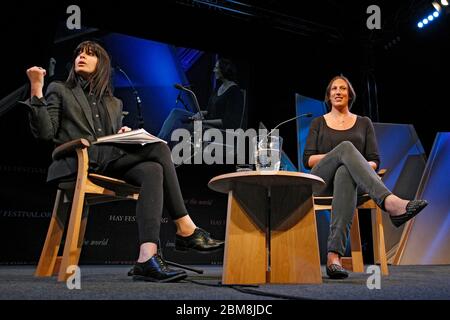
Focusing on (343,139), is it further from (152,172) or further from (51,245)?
(51,245)

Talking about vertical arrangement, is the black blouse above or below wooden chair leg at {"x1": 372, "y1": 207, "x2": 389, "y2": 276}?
above

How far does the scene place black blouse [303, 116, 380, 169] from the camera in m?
2.35

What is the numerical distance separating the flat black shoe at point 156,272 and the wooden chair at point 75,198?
0.98ft

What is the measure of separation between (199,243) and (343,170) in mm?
720


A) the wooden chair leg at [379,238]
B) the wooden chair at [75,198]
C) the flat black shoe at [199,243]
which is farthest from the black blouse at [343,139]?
the wooden chair at [75,198]

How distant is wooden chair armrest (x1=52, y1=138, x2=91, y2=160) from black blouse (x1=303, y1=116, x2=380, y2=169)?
1157mm

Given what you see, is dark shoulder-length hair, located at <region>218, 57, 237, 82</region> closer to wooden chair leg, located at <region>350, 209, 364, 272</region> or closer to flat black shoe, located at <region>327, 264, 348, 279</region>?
wooden chair leg, located at <region>350, 209, 364, 272</region>

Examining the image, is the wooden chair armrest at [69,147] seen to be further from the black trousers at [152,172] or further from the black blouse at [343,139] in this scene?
the black blouse at [343,139]

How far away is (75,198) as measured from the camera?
1.70m

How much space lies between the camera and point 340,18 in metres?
4.52

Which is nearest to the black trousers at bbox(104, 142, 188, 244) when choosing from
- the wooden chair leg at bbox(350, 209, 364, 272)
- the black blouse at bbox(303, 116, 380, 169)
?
the black blouse at bbox(303, 116, 380, 169)

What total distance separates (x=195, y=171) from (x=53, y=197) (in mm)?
1167
